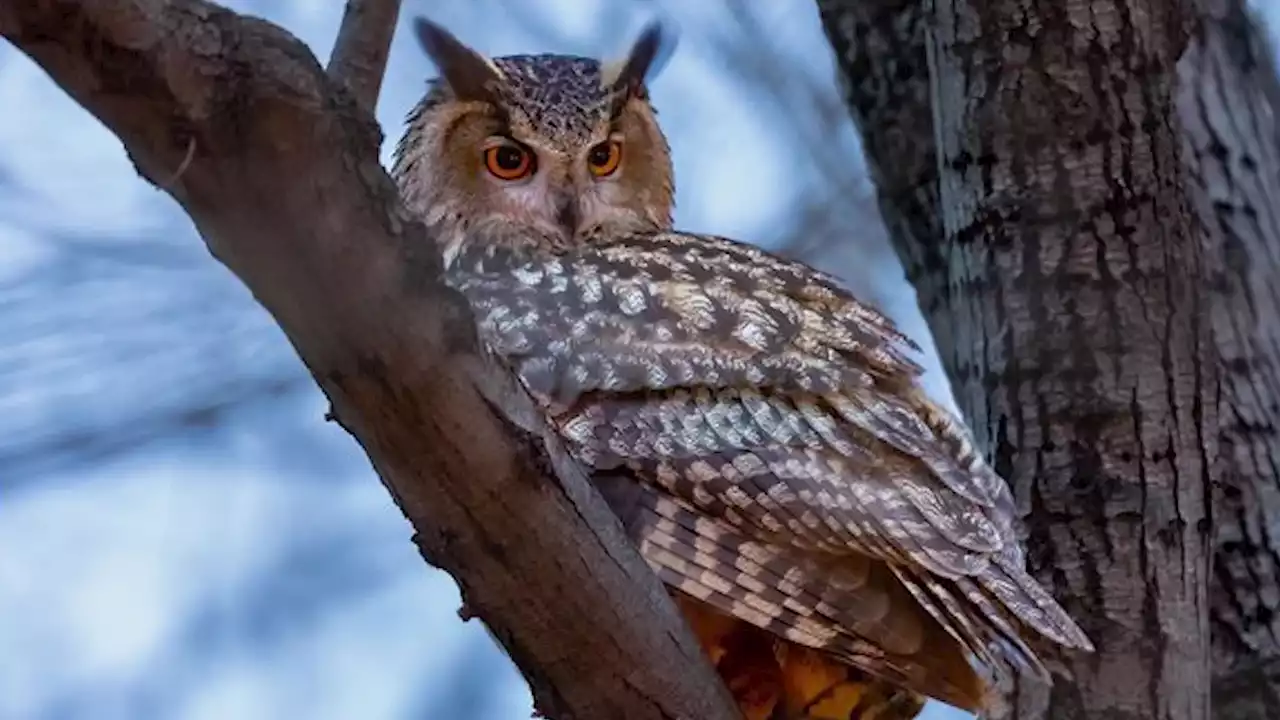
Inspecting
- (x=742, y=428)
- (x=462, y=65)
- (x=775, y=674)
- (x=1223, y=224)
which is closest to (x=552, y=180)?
(x=462, y=65)

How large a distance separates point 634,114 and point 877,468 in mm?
980

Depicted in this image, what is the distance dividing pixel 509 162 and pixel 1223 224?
1.25 metres

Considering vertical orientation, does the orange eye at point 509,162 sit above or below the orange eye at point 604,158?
above

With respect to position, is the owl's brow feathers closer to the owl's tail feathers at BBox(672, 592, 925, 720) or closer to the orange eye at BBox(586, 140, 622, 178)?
the orange eye at BBox(586, 140, 622, 178)

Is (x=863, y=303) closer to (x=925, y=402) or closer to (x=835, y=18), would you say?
(x=925, y=402)

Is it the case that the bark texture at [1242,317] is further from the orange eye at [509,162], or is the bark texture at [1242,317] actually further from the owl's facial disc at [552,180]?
the orange eye at [509,162]

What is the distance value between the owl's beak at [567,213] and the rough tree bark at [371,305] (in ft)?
3.63

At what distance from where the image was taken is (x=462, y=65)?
2.98 meters

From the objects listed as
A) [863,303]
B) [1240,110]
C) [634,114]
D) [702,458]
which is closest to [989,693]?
[702,458]

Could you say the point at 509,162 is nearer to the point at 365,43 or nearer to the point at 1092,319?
the point at 1092,319

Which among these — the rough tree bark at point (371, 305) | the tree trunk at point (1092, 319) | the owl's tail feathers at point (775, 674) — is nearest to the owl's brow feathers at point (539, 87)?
the tree trunk at point (1092, 319)

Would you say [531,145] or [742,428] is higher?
[531,145]

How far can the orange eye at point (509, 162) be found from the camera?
2994 millimetres

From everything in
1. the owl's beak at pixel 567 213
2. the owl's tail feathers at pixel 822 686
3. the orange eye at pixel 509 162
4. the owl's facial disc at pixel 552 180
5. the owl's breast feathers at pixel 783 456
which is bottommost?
the owl's tail feathers at pixel 822 686
